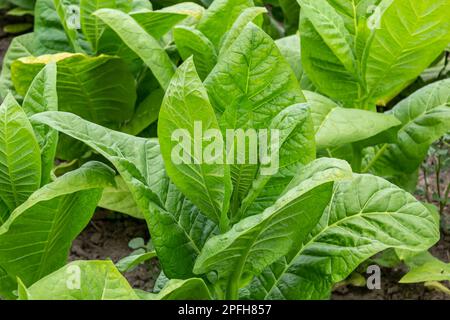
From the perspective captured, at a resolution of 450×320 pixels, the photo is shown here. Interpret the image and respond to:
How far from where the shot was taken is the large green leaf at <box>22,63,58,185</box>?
2002mm

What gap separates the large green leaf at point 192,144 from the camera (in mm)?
1738

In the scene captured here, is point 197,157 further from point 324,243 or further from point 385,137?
point 385,137

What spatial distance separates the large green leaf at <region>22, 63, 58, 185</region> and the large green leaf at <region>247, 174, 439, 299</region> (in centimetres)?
59

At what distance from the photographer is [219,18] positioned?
8.35ft

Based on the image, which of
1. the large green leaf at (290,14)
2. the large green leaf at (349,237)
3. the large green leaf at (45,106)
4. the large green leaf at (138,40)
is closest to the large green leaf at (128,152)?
the large green leaf at (45,106)

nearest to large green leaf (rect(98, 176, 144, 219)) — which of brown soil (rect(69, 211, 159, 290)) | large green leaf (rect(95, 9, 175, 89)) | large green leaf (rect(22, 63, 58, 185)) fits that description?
brown soil (rect(69, 211, 159, 290))

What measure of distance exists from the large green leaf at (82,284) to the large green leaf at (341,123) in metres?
0.80

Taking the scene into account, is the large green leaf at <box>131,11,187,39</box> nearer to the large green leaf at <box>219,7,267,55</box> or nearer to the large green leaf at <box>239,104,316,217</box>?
the large green leaf at <box>219,7,267,55</box>

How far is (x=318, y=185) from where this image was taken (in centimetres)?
169

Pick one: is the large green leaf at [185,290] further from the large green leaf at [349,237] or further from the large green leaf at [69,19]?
the large green leaf at [69,19]
